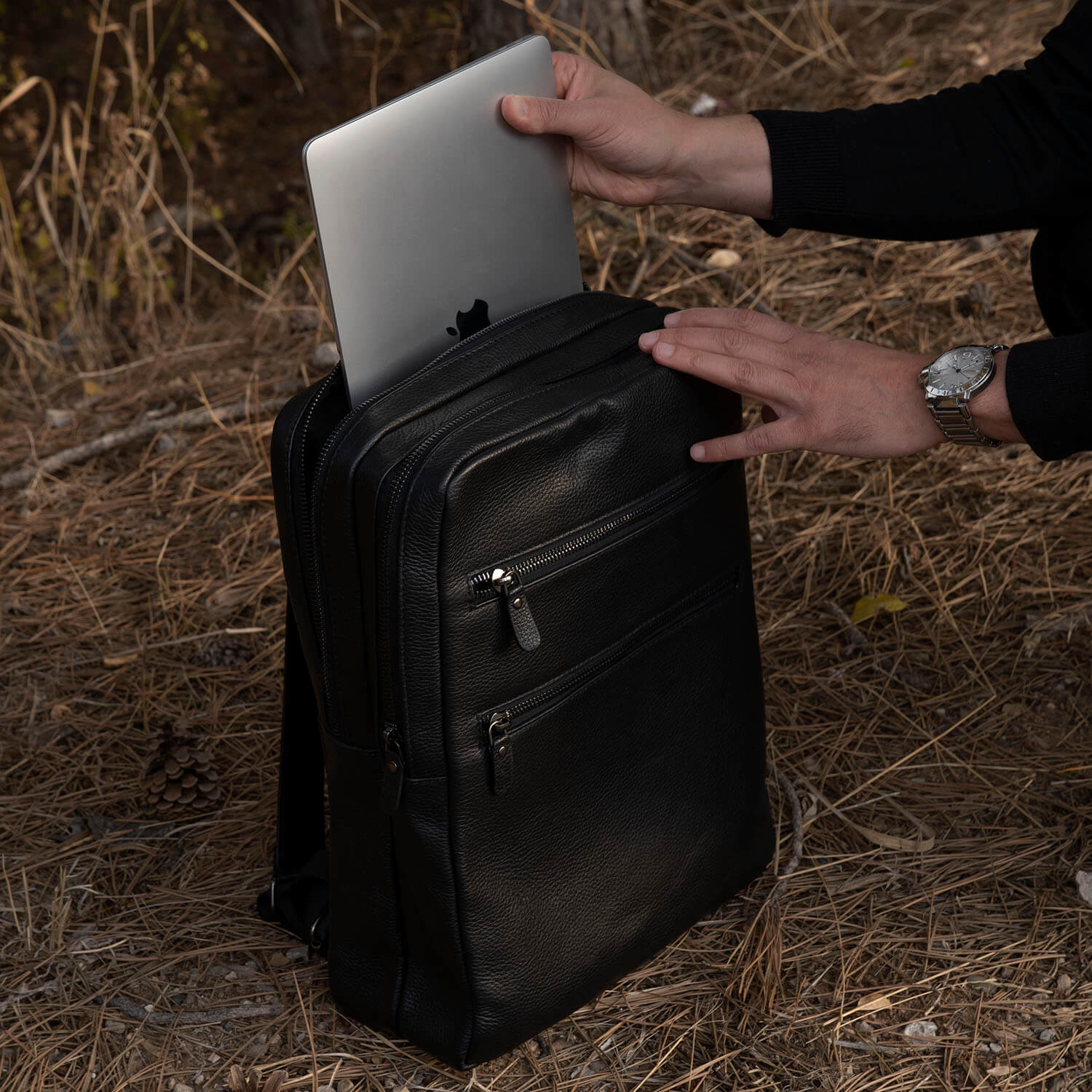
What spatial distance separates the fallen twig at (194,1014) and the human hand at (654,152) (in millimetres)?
1063

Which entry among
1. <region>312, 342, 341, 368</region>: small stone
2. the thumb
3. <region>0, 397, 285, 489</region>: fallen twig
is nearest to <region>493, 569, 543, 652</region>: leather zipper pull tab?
the thumb

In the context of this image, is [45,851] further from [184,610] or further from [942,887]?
[942,887]

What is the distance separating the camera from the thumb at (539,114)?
127cm

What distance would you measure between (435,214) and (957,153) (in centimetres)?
80

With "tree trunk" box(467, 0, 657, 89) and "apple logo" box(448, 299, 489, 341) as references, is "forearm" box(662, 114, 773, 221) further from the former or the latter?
"tree trunk" box(467, 0, 657, 89)

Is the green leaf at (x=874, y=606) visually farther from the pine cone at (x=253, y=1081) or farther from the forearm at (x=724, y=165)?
the pine cone at (x=253, y=1081)

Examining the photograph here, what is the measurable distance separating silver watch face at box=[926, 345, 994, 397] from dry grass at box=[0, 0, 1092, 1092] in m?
0.62

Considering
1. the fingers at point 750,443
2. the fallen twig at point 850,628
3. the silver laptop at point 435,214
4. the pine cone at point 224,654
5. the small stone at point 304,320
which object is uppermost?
the silver laptop at point 435,214

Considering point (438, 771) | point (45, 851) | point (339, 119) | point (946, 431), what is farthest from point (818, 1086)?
point (339, 119)

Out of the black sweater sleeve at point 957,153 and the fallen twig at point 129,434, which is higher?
the black sweater sleeve at point 957,153

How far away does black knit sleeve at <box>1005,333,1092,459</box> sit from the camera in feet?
4.44

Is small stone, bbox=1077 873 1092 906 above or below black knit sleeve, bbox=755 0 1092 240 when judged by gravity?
below

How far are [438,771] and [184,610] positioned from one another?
40.7 inches

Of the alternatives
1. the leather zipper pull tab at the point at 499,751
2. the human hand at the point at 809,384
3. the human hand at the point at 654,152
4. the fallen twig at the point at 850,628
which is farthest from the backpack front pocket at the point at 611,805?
the human hand at the point at 654,152
